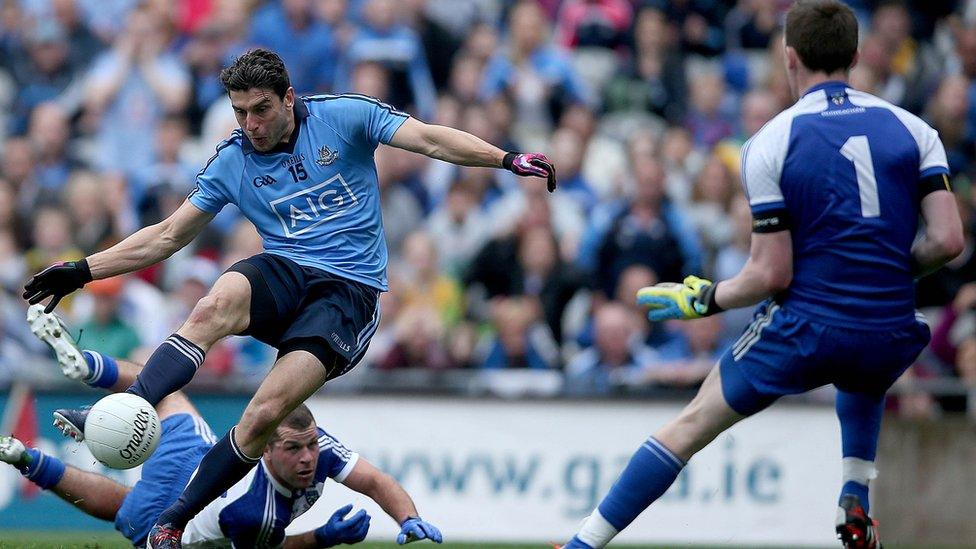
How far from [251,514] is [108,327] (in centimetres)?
551

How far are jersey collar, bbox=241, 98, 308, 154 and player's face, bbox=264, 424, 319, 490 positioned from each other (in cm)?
145

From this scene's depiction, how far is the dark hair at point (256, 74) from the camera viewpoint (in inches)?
279

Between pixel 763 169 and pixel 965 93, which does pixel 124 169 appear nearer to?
pixel 965 93

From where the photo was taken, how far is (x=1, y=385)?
38.7 ft

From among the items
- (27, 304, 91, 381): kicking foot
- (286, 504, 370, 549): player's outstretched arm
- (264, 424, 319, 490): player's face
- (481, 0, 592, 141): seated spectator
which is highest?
(481, 0, 592, 141): seated spectator

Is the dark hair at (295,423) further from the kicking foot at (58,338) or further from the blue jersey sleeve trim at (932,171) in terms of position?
the blue jersey sleeve trim at (932,171)

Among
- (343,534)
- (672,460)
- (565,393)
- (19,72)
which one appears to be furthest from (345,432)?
(19,72)

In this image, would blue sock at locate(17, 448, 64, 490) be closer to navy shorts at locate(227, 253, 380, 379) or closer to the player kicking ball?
navy shorts at locate(227, 253, 380, 379)

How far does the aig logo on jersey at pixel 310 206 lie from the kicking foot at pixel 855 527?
2965 millimetres

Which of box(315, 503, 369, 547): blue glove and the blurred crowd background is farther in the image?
the blurred crowd background

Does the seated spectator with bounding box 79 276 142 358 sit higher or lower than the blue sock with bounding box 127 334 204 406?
lower

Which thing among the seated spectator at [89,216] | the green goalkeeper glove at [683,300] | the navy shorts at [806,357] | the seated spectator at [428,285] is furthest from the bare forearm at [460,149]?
the seated spectator at [89,216]

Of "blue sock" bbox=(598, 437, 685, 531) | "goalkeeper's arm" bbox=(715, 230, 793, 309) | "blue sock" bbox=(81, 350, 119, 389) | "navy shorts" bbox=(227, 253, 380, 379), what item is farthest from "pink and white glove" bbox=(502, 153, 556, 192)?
"blue sock" bbox=(81, 350, 119, 389)

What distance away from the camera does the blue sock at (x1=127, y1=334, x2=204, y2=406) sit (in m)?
6.82
